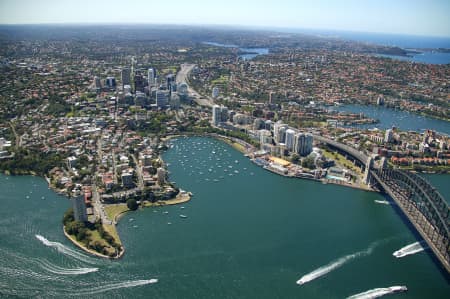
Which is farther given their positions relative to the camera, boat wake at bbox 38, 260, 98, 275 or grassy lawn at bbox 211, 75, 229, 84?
grassy lawn at bbox 211, 75, 229, 84

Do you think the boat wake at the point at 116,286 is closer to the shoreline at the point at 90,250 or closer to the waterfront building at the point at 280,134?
the shoreline at the point at 90,250

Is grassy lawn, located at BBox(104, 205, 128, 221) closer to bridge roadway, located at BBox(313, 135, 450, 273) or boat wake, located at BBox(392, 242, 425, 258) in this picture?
boat wake, located at BBox(392, 242, 425, 258)

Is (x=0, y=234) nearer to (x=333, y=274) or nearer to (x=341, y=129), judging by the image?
(x=333, y=274)

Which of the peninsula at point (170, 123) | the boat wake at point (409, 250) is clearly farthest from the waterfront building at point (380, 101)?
the boat wake at point (409, 250)

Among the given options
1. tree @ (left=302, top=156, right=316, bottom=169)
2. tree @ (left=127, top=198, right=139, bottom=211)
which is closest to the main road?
tree @ (left=302, top=156, right=316, bottom=169)

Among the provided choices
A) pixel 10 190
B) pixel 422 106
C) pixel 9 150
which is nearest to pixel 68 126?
pixel 9 150

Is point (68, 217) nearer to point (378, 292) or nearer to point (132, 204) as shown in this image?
point (132, 204)
